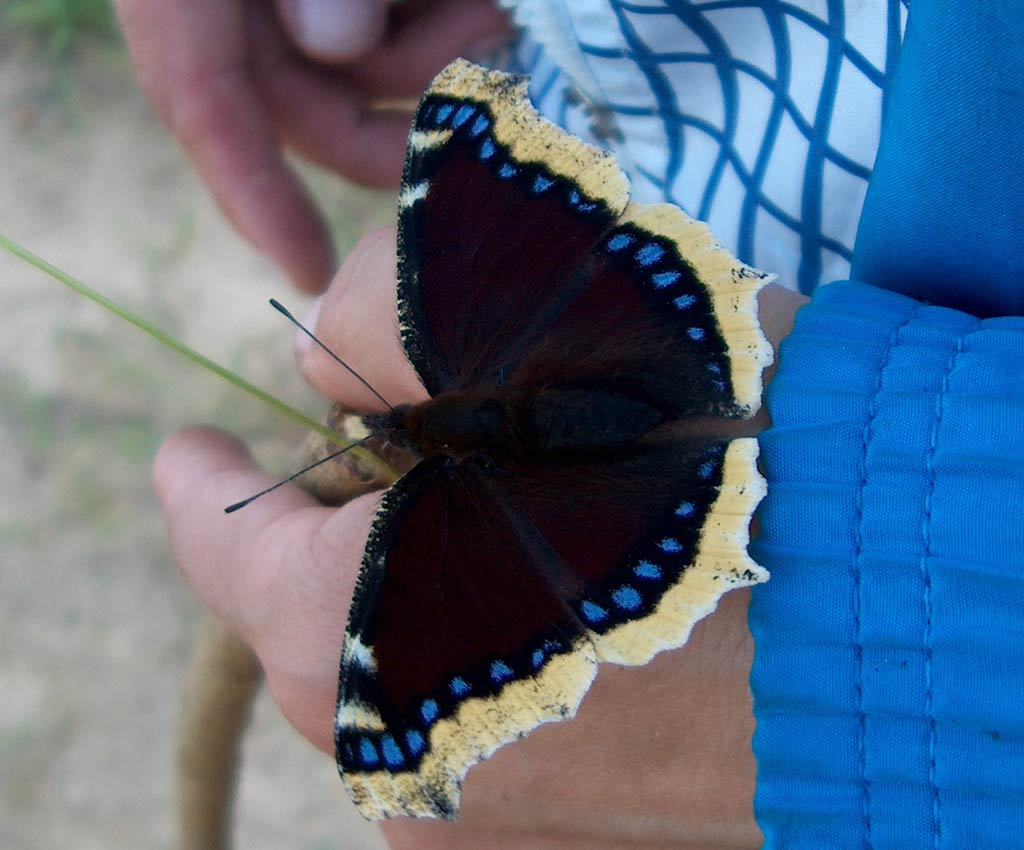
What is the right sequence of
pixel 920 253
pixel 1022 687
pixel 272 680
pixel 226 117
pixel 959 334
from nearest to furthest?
pixel 1022 687, pixel 959 334, pixel 920 253, pixel 272 680, pixel 226 117

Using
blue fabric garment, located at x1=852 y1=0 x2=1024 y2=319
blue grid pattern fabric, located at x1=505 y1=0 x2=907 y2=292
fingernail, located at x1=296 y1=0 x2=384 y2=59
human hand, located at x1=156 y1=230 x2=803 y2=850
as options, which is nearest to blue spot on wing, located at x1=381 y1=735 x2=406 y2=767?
human hand, located at x1=156 y1=230 x2=803 y2=850

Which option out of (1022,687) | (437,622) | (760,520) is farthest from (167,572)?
(1022,687)

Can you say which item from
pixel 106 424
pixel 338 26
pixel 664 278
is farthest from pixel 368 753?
pixel 106 424

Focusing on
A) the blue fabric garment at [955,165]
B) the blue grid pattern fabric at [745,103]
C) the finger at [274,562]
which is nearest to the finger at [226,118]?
the blue grid pattern fabric at [745,103]

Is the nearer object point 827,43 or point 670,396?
point 670,396

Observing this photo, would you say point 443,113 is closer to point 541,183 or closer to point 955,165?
point 541,183

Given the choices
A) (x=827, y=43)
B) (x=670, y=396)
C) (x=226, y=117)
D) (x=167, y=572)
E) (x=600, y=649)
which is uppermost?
(x=827, y=43)

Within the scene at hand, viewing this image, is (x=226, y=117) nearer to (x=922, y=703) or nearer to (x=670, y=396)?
(x=670, y=396)

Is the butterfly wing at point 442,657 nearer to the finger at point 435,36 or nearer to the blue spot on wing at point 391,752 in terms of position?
the blue spot on wing at point 391,752
